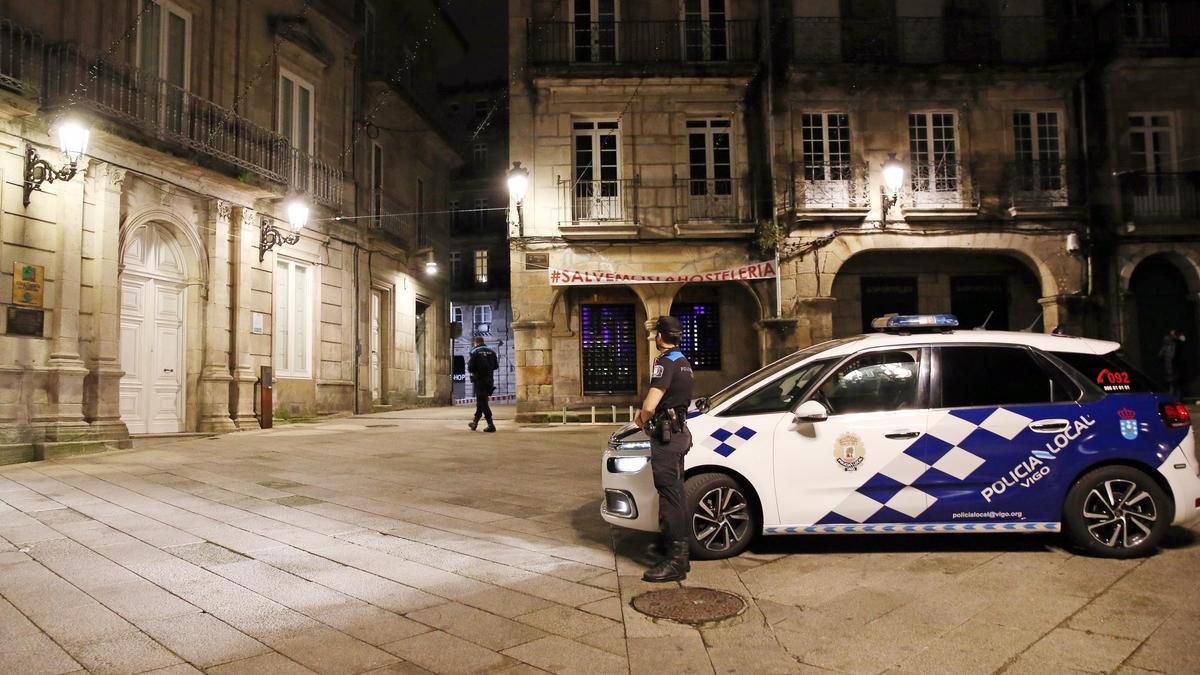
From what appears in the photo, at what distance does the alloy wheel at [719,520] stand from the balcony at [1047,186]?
50.9 ft

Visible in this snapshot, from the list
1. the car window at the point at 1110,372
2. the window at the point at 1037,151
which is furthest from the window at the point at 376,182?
the car window at the point at 1110,372

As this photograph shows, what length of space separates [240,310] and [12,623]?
40.6 ft

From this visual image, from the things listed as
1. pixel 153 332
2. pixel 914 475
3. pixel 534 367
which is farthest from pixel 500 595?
pixel 534 367

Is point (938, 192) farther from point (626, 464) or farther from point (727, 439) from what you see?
point (626, 464)

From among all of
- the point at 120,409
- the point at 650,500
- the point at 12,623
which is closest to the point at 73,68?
the point at 120,409

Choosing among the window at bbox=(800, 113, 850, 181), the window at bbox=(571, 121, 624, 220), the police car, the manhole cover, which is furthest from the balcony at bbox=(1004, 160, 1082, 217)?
the manhole cover

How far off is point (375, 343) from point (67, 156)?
1095 cm

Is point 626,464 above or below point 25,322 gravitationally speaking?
below

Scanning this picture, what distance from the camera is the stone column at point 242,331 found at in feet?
50.3

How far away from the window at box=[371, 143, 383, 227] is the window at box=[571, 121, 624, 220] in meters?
6.37

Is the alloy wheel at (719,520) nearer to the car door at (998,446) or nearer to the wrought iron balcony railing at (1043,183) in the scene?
the car door at (998,446)

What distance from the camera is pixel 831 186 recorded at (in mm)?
17656

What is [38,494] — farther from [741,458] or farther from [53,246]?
[741,458]

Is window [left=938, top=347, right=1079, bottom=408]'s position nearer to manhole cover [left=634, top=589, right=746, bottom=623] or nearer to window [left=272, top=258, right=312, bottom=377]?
manhole cover [left=634, top=589, right=746, bottom=623]
